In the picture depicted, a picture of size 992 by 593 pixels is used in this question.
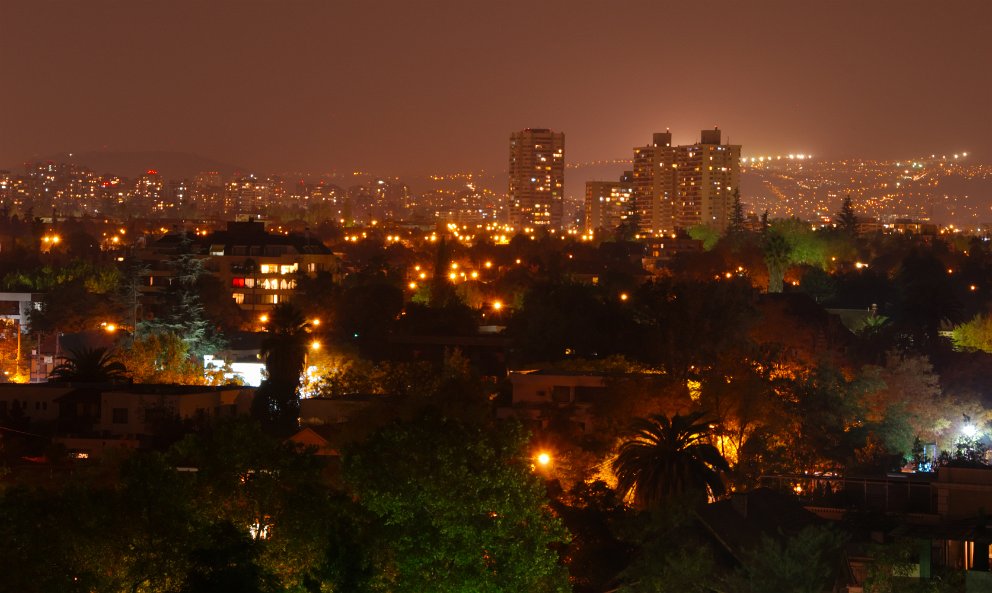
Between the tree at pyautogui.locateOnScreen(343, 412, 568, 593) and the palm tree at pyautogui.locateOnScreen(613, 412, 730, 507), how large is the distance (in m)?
5.32

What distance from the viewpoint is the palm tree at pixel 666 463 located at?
1000 inches

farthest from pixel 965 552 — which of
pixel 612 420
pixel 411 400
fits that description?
pixel 411 400

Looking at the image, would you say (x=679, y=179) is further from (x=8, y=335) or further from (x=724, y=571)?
(x=724, y=571)

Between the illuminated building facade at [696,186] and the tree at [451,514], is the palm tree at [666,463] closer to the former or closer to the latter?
the tree at [451,514]

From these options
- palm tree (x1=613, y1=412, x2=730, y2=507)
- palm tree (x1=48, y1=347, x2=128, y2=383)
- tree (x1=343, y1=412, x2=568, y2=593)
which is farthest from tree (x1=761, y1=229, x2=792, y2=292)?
tree (x1=343, y1=412, x2=568, y2=593)

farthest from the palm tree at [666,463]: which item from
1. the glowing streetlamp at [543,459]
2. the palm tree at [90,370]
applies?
the palm tree at [90,370]

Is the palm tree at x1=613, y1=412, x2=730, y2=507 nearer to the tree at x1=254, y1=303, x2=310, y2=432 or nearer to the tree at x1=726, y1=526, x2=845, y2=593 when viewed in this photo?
the tree at x1=726, y1=526, x2=845, y2=593

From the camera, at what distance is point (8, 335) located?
55031mm

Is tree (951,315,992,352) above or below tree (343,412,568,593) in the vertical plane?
below

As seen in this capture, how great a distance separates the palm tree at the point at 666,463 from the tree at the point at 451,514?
17.5 feet

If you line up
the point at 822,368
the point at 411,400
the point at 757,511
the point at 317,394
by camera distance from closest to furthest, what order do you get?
the point at 757,511, the point at 411,400, the point at 822,368, the point at 317,394

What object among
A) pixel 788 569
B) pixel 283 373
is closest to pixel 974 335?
pixel 283 373

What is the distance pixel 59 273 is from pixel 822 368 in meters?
49.1

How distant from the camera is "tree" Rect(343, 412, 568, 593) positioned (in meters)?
18.8
